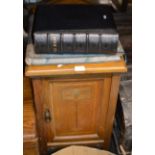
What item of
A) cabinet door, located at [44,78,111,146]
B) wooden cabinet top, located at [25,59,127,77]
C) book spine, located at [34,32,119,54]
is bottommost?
cabinet door, located at [44,78,111,146]

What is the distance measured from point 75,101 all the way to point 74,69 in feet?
0.62

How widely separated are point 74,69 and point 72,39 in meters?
0.11

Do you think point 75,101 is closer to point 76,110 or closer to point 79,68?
point 76,110

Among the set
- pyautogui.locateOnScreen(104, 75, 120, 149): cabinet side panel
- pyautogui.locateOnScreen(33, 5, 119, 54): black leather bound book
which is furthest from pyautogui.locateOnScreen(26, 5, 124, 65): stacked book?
pyautogui.locateOnScreen(104, 75, 120, 149): cabinet side panel

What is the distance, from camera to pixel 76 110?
1104mm

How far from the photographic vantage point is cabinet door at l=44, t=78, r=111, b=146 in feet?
3.39

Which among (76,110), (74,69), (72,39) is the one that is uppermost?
(72,39)

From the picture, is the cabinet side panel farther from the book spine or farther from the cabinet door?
the book spine

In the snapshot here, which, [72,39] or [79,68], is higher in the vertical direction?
[72,39]

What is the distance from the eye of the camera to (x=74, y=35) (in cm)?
89

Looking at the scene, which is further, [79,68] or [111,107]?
[111,107]

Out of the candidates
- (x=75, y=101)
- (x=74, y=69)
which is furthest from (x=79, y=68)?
(x=75, y=101)

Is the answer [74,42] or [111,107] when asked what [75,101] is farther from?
[74,42]
